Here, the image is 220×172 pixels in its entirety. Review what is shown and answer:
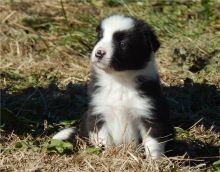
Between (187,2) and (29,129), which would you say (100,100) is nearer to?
(29,129)

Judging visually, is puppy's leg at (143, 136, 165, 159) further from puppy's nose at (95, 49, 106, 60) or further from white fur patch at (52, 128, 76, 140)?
white fur patch at (52, 128, 76, 140)

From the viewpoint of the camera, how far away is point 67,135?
6.00m

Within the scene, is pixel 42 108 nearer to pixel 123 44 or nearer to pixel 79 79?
pixel 79 79

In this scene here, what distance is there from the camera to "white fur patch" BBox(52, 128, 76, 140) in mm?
5906

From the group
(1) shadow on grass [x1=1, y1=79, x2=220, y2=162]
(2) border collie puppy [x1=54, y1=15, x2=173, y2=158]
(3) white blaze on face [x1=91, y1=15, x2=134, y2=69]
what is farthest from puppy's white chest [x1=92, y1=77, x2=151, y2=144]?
(1) shadow on grass [x1=1, y1=79, x2=220, y2=162]

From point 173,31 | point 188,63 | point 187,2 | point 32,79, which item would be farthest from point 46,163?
point 187,2

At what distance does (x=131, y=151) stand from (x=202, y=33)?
4603 millimetres

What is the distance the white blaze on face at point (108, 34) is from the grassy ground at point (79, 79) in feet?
2.34

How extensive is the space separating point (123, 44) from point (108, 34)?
0.15 meters

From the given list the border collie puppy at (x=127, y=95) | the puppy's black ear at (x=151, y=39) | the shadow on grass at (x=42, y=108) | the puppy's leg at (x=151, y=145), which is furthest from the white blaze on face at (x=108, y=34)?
the shadow on grass at (x=42, y=108)

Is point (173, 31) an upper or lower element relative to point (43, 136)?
lower

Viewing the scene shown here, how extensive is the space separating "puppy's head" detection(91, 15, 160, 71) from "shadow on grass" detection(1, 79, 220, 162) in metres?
0.94

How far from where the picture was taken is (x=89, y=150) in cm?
541

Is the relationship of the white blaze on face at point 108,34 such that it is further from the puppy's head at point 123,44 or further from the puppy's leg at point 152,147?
the puppy's leg at point 152,147
